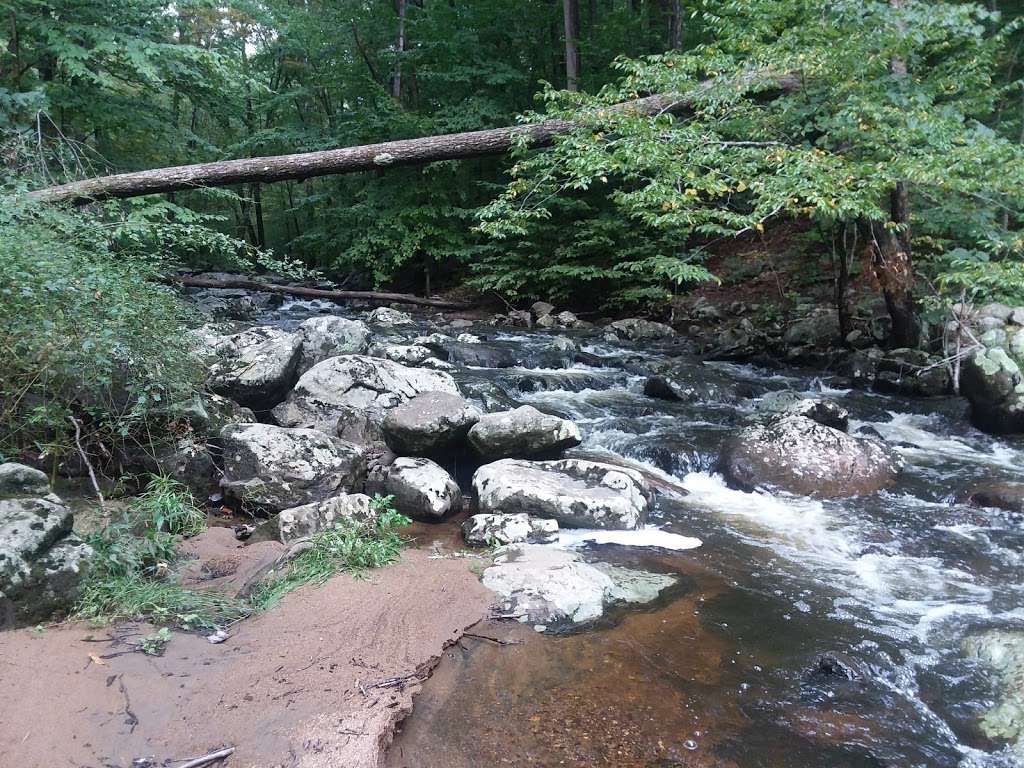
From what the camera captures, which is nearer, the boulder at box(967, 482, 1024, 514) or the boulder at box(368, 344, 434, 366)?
the boulder at box(967, 482, 1024, 514)

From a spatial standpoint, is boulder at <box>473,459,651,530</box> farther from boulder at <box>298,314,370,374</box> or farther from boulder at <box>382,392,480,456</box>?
boulder at <box>298,314,370,374</box>

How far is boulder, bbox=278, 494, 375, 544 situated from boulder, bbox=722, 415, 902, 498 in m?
3.81

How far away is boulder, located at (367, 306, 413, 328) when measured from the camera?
13.8 m

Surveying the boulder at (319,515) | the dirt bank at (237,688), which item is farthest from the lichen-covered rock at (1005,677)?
the boulder at (319,515)

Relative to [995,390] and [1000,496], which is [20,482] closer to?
[1000,496]

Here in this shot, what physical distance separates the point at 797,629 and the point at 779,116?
673 cm

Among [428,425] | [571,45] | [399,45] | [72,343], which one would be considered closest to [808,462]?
[428,425]

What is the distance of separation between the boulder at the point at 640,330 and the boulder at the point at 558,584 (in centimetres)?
988

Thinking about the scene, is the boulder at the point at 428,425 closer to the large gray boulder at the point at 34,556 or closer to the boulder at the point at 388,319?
the large gray boulder at the point at 34,556

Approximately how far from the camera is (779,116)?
795 cm

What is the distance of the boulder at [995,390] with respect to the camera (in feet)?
25.1

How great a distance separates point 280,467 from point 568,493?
2.42 meters

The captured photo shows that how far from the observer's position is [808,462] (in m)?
6.23

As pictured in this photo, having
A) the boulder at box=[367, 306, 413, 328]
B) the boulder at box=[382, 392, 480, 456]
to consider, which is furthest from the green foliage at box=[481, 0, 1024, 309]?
the boulder at box=[367, 306, 413, 328]
